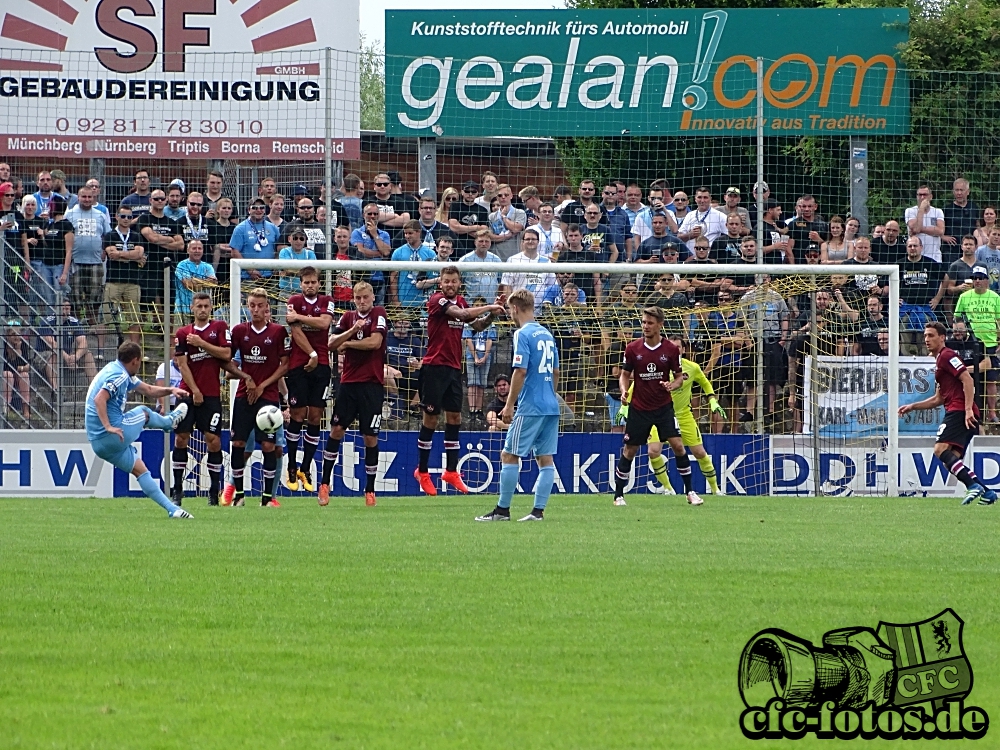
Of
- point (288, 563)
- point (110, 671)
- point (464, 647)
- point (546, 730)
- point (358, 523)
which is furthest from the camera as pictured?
point (358, 523)

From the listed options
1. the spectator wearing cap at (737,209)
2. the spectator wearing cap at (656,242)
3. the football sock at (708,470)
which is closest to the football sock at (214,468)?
the football sock at (708,470)

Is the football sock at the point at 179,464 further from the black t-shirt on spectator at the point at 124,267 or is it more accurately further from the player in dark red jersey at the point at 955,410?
the player in dark red jersey at the point at 955,410

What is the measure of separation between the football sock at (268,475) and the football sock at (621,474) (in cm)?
382

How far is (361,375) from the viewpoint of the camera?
624 inches

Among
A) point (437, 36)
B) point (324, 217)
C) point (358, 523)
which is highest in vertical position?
point (437, 36)

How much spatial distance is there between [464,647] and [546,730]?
1.50 meters

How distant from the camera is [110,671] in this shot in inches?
247

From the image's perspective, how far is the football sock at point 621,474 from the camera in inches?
632

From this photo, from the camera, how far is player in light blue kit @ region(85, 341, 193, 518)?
43.4 feet

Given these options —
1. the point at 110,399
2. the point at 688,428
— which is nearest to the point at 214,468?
the point at 110,399

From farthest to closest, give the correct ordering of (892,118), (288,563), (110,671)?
(892,118), (288,563), (110,671)

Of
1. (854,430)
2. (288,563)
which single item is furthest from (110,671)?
(854,430)

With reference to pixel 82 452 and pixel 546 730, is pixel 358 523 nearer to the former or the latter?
pixel 82 452

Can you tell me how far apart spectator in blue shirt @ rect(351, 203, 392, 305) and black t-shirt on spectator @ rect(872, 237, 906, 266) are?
6.76 m
